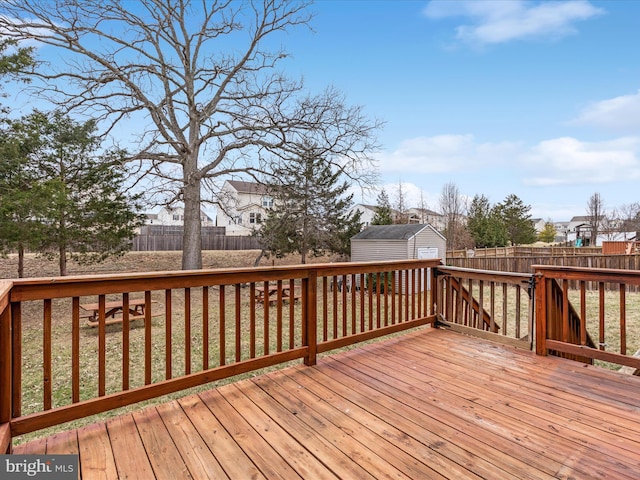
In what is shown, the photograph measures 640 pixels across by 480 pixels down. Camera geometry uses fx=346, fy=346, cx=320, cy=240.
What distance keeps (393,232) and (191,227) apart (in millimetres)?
7840

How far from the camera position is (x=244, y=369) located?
2.77 metres

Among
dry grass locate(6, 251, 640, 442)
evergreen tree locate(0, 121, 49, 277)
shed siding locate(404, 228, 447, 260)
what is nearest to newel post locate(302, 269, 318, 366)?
dry grass locate(6, 251, 640, 442)

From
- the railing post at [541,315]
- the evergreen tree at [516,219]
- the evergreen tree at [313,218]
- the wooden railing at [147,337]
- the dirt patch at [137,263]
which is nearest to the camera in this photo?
the wooden railing at [147,337]

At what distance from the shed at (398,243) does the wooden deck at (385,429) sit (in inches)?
407

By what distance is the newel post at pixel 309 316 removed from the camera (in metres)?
3.11

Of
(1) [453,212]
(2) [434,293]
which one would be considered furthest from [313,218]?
(1) [453,212]

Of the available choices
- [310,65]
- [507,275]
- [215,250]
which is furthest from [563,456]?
[215,250]

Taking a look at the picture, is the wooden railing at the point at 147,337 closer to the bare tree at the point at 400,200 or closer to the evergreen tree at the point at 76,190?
the evergreen tree at the point at 76,190

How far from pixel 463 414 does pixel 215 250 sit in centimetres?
2191

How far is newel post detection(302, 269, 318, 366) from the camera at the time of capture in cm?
311

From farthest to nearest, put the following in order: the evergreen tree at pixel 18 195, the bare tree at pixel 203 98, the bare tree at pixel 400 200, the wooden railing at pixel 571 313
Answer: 1. the bare tree at pixel 400 200
2. the bare tree at pixel 203 98
3. the evergreen tree at pixel 18 195
4. the wooden railing at pixel 571 313

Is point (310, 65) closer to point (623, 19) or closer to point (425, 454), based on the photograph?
point (623, 19)

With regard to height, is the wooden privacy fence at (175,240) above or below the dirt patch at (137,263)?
above

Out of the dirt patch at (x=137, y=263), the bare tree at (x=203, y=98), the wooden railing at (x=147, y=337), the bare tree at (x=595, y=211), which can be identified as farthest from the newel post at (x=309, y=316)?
the bare tree at (x=595, y=211)
